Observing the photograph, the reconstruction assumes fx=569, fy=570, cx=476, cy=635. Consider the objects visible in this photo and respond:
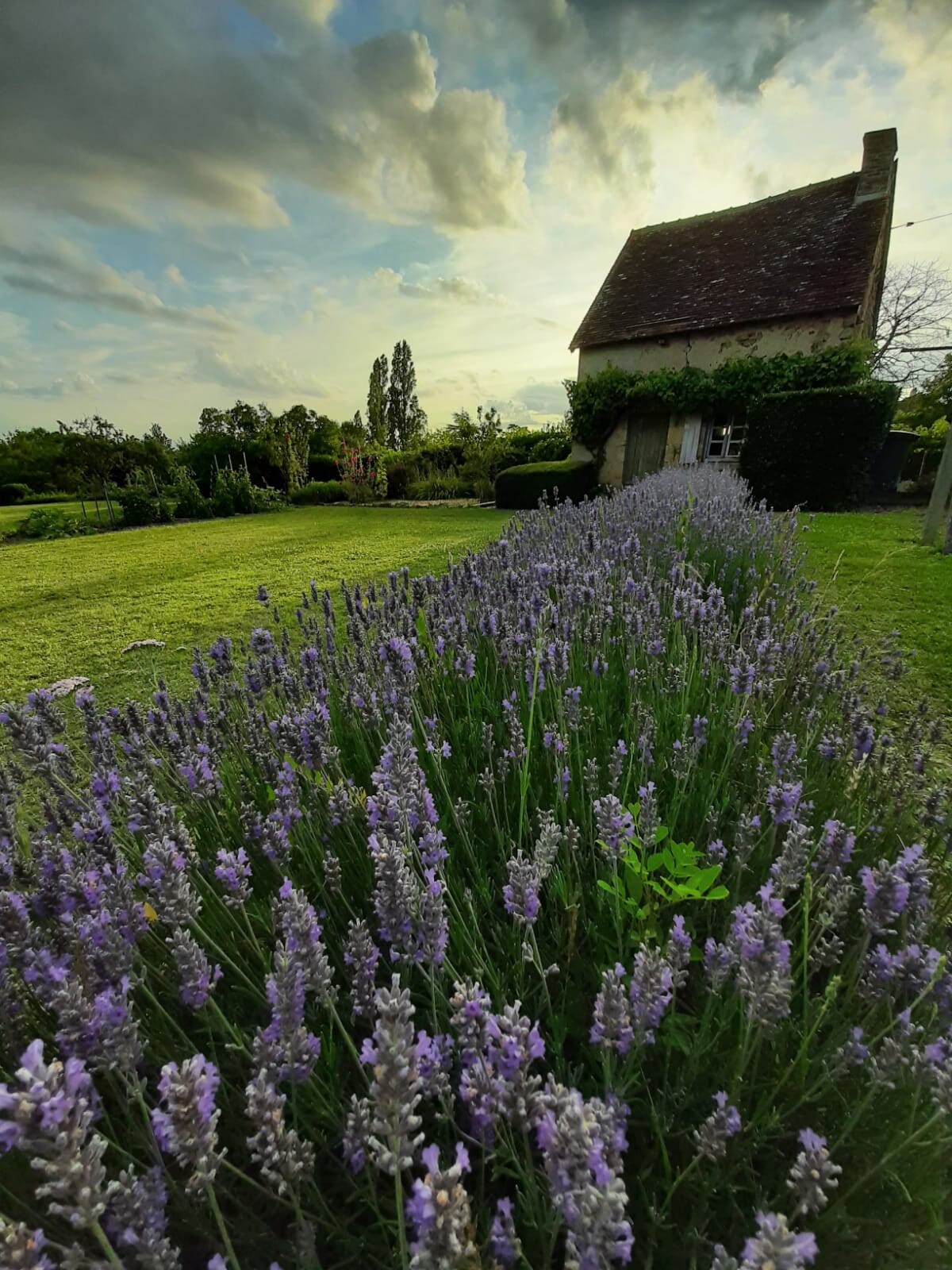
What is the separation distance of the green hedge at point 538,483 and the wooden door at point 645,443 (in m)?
1.52

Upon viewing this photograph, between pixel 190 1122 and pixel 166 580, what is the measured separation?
816 centimetres

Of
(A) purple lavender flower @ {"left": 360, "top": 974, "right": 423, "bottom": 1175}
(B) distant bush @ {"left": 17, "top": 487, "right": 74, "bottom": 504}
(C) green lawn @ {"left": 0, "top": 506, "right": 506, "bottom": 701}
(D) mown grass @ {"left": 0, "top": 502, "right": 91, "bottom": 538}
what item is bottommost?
(B) distant bush @ {"left": 17, "top": 487, "right": 74, "bottom": 504}

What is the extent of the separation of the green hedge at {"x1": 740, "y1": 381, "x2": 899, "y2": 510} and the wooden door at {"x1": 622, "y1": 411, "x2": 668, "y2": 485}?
3.44m

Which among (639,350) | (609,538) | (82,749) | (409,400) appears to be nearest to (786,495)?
(639,350)

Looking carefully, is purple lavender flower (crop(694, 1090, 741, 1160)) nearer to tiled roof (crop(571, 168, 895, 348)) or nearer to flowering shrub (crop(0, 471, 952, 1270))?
flowering shrub (crop(0, 471, 952, 1270))

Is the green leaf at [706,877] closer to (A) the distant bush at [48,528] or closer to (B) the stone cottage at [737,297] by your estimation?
(B) the stone cottage at [737,297]

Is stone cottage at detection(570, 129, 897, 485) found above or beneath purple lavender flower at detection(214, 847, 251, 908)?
above

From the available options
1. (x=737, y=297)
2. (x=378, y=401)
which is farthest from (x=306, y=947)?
(x=378, y=401)

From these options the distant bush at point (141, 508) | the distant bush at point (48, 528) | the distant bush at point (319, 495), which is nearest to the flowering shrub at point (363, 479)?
the distant bush at point (319, 495)

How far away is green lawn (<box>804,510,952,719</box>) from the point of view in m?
3.30

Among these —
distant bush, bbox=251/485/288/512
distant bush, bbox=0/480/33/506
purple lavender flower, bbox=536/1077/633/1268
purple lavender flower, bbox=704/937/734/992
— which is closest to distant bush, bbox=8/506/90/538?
distant bush, bbox=251/485/288/512

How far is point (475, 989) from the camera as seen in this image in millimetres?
816

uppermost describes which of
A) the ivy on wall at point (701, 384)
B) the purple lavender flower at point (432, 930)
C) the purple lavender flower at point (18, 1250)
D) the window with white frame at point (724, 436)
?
the ivy on wall at point (701, 384)

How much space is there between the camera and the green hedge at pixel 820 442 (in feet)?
37.1
